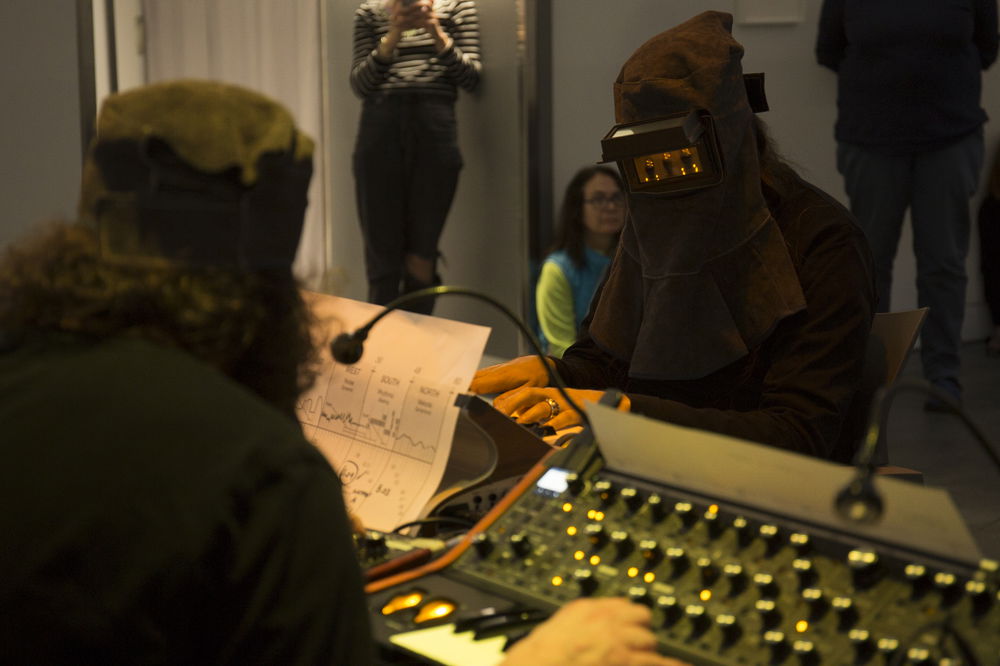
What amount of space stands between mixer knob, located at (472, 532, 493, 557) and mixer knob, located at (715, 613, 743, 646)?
0.85ft

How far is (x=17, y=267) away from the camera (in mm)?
774

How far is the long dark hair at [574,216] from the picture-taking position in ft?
14.5

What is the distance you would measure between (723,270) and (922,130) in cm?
255

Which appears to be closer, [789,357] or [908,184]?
[789,357]

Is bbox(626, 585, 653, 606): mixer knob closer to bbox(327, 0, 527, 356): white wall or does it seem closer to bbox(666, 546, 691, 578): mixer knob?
bbox(666, 546, 691, 578): mixer knob

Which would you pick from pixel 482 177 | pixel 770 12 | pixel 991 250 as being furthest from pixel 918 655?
pixel 991 250

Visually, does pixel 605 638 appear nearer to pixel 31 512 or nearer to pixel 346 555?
pixel 346 555

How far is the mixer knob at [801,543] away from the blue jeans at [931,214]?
327cm

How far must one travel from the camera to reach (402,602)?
99 cm

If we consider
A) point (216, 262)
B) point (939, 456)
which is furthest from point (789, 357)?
point (939, 456)

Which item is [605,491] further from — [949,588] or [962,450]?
[962,450]

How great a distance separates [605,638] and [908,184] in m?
3.61

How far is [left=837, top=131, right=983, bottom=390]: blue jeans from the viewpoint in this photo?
4.03 meters

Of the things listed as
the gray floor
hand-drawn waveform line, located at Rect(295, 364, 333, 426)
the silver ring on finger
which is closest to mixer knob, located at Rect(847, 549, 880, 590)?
the silver ring on finger
